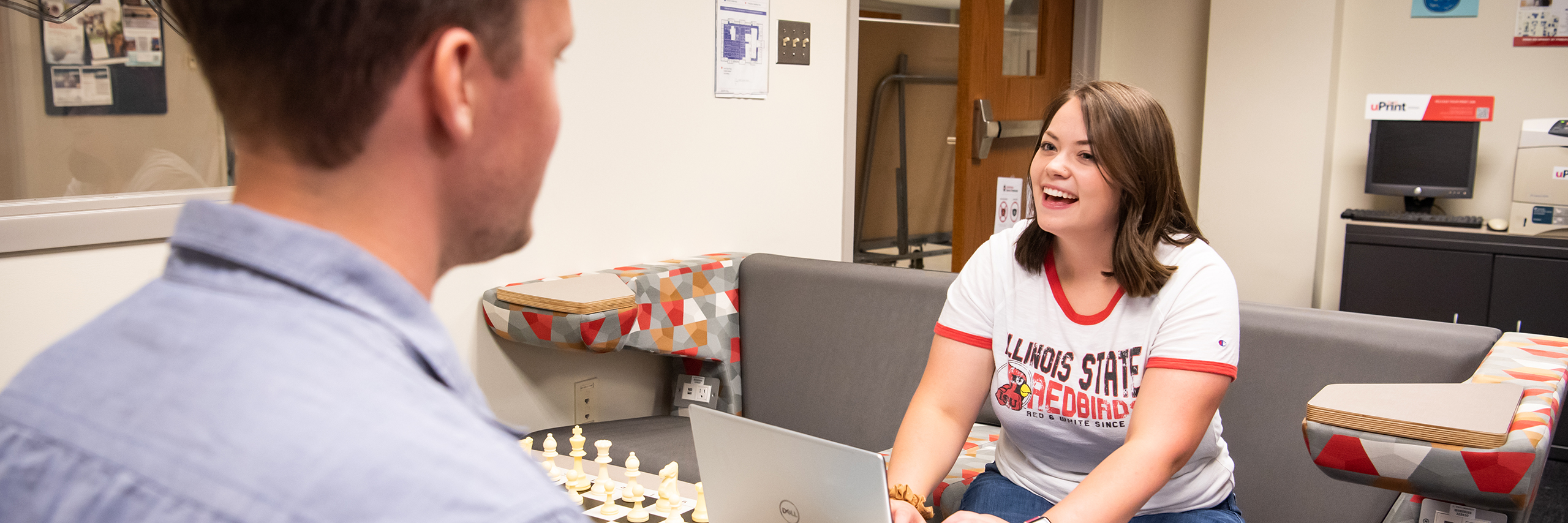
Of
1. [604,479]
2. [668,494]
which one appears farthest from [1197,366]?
[604,479]

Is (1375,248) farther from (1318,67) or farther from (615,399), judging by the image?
(615,399)

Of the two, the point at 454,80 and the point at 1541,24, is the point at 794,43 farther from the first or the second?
the point at 1541,24

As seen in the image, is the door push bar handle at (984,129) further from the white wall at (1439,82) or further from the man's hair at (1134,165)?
the man's hair at (1134,165)

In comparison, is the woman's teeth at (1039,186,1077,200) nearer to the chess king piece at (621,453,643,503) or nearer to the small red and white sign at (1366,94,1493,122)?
the chess king piece at (621,453,643,503)

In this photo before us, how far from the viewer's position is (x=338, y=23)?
0.39 m

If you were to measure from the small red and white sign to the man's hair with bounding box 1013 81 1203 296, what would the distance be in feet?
9.58

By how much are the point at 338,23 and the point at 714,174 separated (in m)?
2.38

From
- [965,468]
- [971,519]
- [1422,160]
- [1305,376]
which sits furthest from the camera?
[1422,160]

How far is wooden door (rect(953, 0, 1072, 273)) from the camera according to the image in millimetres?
3547

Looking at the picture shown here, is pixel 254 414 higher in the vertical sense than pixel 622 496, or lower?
higher

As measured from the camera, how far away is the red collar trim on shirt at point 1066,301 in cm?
145

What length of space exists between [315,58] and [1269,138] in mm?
4541

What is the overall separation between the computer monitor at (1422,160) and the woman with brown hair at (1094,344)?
294 centimetres

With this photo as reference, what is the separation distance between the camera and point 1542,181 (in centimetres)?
346
